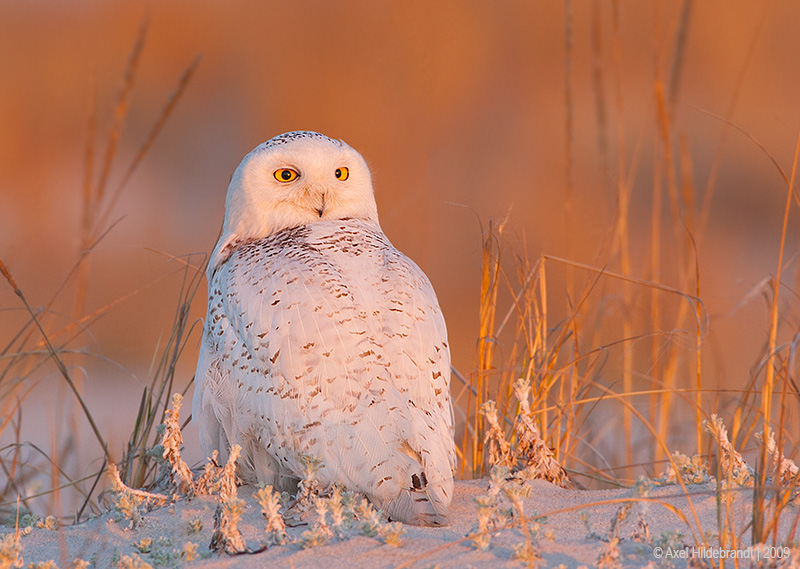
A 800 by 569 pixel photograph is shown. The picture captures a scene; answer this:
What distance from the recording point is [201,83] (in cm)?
1140

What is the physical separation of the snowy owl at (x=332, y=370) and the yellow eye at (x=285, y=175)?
265 mm

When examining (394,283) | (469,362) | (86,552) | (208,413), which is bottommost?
(469,362)

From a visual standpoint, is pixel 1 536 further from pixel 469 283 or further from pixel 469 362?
pixel 469 283

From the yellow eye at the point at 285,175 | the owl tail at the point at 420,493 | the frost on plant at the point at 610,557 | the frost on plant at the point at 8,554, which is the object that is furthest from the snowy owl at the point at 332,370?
the frost on plant at the point at 8,554

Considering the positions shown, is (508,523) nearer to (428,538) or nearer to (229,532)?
(428,538)

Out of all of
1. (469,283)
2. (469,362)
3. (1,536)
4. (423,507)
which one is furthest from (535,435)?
(469,283)

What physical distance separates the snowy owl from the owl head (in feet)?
0.56

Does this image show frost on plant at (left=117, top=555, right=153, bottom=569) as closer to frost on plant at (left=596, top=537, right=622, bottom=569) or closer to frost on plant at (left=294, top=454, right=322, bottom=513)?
frost on plant at (left=294, top=454, right=322, bottom=513)

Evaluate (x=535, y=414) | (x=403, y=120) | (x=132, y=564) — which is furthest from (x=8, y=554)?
(x=403, y=120)

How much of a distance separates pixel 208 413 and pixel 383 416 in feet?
2.52

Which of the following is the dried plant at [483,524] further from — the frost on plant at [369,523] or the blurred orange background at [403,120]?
the blurred orange background at [403,120]

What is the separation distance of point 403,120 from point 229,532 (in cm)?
798

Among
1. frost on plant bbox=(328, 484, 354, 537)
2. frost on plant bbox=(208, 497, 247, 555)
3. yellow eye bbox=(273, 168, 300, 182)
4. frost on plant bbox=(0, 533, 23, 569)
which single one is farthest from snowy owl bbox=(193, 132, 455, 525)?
frost on plant bbox=(0, 533, 23, 569)

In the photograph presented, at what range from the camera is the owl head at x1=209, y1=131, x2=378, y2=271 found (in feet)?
12.0
